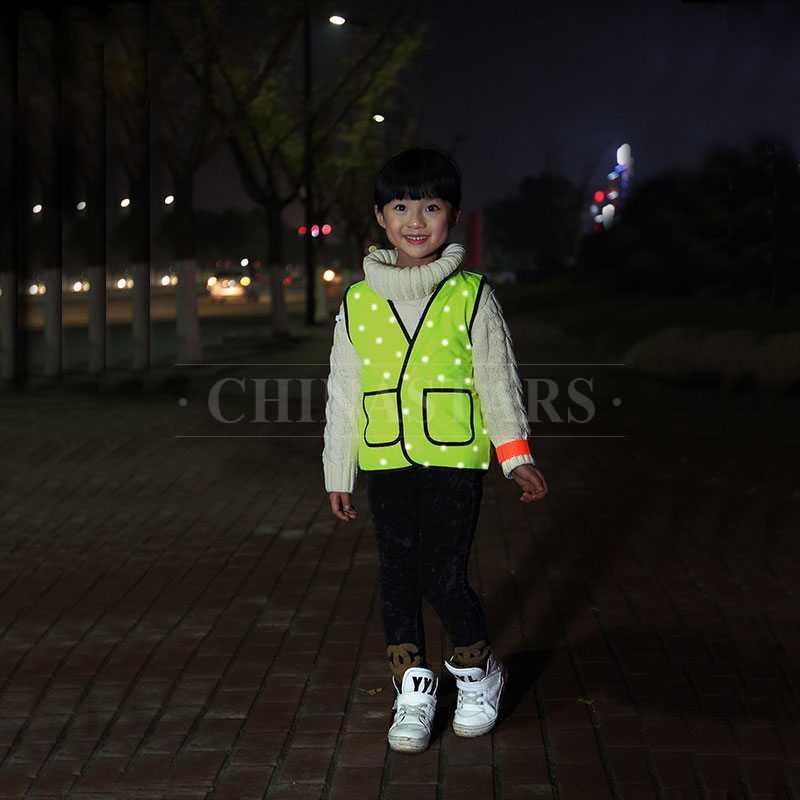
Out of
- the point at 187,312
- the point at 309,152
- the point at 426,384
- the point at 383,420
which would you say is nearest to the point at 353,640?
the point at 383,420

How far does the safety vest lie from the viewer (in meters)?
4.33

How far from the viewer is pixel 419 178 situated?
14.3 ft

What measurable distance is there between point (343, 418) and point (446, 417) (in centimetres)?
34

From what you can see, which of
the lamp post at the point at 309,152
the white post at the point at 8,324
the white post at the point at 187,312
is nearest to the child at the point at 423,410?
the white post at the point at 8,324

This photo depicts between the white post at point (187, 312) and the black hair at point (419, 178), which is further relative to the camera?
the white post at point (187, 312)

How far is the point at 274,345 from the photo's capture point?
28.2m

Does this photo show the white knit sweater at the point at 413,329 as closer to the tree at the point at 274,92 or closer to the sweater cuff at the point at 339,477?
the sweater cuff at the point at 339,477

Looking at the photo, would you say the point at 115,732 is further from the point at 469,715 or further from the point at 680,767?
the point at 680,767

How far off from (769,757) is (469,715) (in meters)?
0.90

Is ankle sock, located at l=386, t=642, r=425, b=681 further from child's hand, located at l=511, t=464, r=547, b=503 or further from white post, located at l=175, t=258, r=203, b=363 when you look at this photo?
white post, located at l=175, t=258, r=203, b=363

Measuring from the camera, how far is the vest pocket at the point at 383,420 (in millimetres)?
4355

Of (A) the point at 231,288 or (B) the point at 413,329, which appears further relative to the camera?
(A) the point at 231,288

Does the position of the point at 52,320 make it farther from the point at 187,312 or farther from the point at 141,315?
the point at 187,312

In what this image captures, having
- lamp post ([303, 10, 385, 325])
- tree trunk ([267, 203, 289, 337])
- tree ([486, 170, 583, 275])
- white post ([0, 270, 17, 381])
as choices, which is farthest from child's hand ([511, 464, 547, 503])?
tree ([486, 170, 583, 275])
